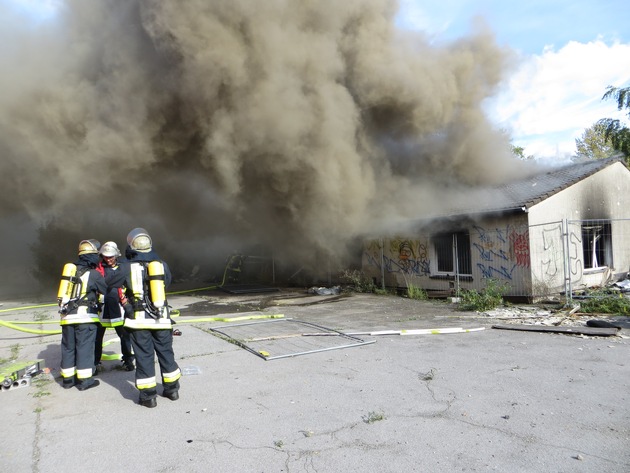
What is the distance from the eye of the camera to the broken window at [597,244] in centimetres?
1179

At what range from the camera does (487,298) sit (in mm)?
8906

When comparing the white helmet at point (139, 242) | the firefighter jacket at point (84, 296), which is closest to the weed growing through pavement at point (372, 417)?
the white helmet at point (139, 242)

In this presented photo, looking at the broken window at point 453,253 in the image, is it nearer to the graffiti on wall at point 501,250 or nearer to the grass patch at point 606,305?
the graffiti on wall at point 501,250

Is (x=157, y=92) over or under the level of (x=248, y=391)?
over

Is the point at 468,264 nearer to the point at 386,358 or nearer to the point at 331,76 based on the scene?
the point at 331,76

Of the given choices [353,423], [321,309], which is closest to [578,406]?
[353,423]

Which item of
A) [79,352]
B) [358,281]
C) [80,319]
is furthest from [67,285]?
[358,281]

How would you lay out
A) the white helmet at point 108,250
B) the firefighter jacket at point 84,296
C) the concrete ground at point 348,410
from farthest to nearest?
the white helmet at point 108,250 → the firefighter jacket at point 84,296 → the concrete ground at point 348,410

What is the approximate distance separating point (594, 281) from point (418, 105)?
264 inches

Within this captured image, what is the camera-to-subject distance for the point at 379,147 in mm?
12469

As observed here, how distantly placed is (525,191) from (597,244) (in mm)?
3166

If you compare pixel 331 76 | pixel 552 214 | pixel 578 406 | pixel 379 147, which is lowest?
pixel 578 406

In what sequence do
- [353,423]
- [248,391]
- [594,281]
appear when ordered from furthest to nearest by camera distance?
[594,281] → [248,391] → [353,423]

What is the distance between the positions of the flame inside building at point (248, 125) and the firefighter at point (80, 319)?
565 centimetres
